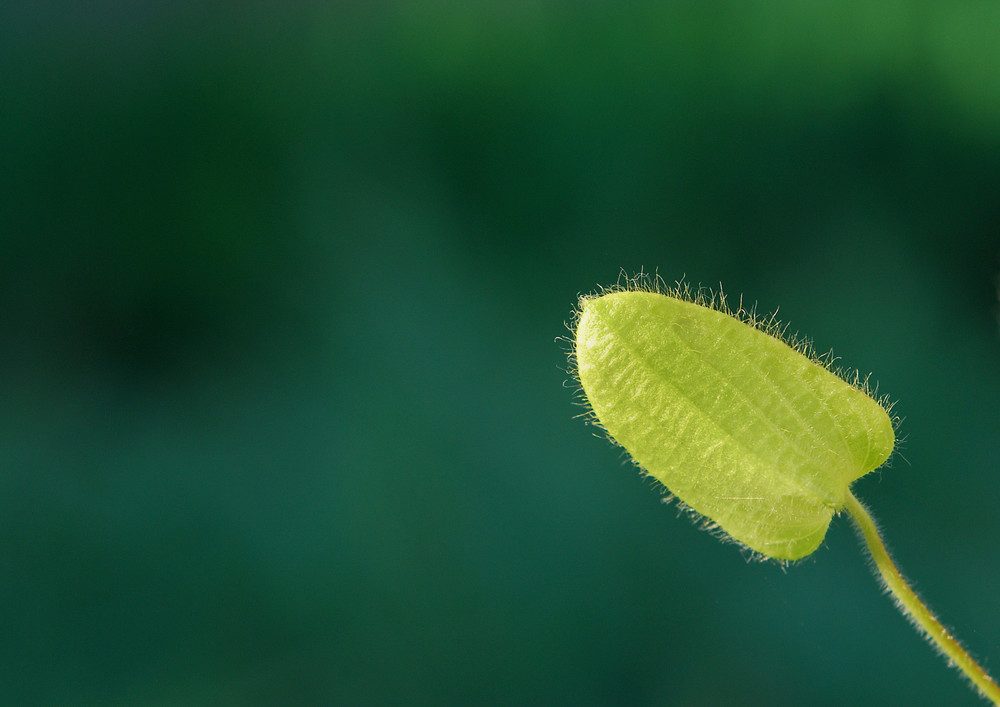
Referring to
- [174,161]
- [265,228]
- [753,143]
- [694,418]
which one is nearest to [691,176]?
[753,143]

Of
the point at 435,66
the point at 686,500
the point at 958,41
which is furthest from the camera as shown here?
the point at 435,66

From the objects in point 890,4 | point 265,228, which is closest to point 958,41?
point 890,4

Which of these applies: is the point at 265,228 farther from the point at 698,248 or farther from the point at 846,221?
the point at 846,221

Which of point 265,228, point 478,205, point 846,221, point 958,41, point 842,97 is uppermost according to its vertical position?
point 958,41

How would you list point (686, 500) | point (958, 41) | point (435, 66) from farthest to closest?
1. point (435, 66)
2. point (958, 41)
3. point (686, 500)

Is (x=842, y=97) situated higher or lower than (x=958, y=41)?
lower

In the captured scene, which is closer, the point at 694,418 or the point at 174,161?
the point at 694,418

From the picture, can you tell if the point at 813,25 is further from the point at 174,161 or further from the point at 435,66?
the point at 174,161
